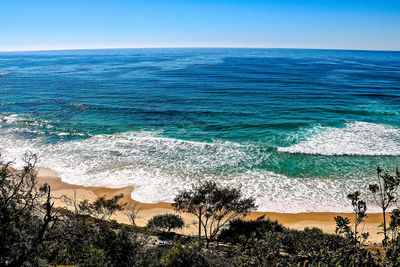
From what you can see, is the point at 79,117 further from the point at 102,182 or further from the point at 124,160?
the point at 102,182

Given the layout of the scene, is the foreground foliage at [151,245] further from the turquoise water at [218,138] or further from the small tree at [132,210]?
the turquoise water at [218,138]

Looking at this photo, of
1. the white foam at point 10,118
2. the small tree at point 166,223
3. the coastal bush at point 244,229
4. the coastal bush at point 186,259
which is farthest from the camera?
the white foam at point 10,118

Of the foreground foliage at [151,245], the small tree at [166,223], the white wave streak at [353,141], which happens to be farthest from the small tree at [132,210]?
the white wave streak at [353,141]

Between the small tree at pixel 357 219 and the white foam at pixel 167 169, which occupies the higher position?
the small tree at pixel 357 219

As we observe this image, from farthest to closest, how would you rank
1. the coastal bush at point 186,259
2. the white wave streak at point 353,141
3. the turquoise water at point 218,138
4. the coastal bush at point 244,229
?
the white wave streak at point 353,141
the turquoise water at point 218,138
the coastal bush at point 244,229
the coastal bush at point 186,259

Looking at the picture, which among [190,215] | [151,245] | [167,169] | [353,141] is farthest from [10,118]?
[353,141]

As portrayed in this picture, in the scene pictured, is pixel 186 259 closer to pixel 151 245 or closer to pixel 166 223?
pixel 151 245

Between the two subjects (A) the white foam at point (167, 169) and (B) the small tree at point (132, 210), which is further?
(A) the white foam at point (167, 169)

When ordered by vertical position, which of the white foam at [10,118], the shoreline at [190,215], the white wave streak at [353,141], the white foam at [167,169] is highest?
the white foam at [10,118]

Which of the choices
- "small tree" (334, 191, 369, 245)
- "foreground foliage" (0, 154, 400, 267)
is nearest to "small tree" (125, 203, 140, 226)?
"foreground foliage" (0, 154, 400, 267)
